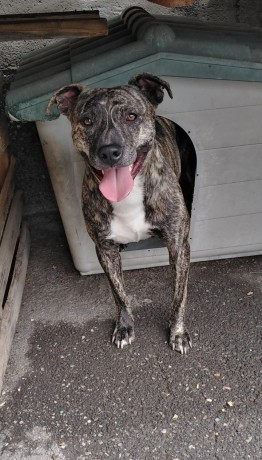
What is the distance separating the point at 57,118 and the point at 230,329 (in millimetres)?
1533

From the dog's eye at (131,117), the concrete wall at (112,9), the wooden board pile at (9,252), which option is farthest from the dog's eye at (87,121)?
the concrete wall at (112,9)

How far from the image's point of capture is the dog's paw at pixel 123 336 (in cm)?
290

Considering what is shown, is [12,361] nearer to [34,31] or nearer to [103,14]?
[34,31]

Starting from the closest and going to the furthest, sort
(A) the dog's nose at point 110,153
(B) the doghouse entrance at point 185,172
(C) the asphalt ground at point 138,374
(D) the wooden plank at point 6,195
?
(A) the dog's nose at point 110,153 → (C) the asphalt ground at point 138,374 → (D) the wooden plank at point 6,195 → (B) the doghouse entrance at point 185,172

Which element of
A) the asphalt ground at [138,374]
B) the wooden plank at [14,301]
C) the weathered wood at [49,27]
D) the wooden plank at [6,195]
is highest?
the weathered wood at [49,27]

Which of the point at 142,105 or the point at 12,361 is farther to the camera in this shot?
the point at 12,361

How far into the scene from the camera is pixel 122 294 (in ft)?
9.36

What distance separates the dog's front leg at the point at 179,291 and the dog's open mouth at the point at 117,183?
46 cm

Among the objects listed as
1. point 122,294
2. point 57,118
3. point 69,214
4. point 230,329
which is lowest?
point 230,329

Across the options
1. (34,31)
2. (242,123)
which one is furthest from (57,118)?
(242,123)

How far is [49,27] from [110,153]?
0.71 meters

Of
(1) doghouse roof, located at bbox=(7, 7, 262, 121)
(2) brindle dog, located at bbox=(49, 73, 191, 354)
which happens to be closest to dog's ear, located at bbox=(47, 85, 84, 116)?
(2) brindle dog, located at bbox=(49, 73, 191, 354)

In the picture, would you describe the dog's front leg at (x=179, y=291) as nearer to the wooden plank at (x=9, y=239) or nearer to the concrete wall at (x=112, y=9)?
the wooden plank at (x=9, y=239)

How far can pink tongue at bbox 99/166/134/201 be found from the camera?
7.51 feet
